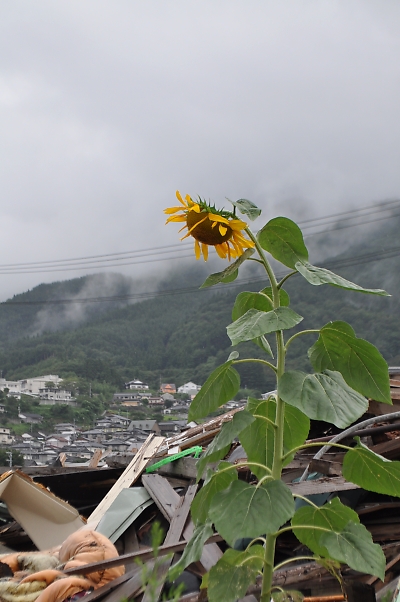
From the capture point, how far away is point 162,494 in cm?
463

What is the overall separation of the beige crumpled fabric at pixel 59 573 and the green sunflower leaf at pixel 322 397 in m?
2.52

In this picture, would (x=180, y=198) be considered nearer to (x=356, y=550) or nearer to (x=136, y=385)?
(x=356, y=550)

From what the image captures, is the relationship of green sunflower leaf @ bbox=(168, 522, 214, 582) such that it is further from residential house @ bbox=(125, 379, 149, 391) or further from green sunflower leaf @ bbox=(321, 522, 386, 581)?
residential house @ bbox=(125, 379, 149, 391)

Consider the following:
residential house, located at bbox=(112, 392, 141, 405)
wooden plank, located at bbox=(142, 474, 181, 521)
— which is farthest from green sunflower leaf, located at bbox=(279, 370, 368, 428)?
residential house, located at bbox=(112, 392, 141, 405)

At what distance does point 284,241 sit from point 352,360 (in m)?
0.35

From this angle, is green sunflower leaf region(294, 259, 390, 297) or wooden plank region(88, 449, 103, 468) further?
wooden plank region(88, 449, 103, 468)

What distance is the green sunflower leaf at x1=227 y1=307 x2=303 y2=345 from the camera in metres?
1.14

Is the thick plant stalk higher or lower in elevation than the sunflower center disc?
lower

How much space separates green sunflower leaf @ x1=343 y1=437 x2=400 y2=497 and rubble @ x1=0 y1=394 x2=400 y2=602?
13.2 inches

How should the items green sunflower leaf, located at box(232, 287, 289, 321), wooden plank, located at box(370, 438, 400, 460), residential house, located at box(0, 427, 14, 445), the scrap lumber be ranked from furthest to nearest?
1. residential house, located at box(0, 427, 14, 445)
2. the scrap lumber
3. wooden plank, located at box(370, 438, 400, 460)
4. green sunflower leaf, located at box(232, 287, 289, 321)

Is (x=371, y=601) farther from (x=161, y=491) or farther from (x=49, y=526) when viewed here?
(x=49, y=526)

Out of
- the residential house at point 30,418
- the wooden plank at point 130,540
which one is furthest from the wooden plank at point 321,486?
the residential house at point 30,418

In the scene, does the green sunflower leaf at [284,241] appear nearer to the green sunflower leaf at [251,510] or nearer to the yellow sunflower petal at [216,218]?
the yellow sunflower petal at [216,218]

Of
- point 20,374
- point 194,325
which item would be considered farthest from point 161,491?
point 20,374
